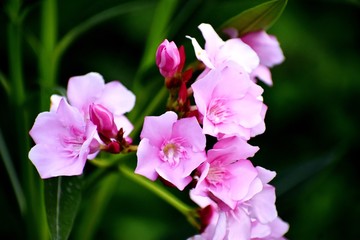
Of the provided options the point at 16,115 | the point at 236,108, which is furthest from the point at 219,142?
the point at 16,115

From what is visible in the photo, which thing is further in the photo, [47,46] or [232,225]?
[47,46]

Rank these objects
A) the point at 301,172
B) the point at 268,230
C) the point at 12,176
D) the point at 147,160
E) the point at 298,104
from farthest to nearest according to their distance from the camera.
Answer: the point at 298,104, the point at 301,172, the point at 12,176, the point at 268,230, the point at 147,160

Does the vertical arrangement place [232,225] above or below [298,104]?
above

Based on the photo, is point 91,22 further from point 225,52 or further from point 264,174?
point 264,174

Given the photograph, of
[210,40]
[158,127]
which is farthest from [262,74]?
[158,127]

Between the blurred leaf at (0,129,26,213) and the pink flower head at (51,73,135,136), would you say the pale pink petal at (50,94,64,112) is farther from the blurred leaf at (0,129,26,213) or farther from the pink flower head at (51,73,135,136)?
the blurred leaf at (0,129,26,213)

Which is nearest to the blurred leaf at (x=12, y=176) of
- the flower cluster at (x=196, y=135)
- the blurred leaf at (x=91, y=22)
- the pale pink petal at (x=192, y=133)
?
the blurred leaf at (x=91, y=22)

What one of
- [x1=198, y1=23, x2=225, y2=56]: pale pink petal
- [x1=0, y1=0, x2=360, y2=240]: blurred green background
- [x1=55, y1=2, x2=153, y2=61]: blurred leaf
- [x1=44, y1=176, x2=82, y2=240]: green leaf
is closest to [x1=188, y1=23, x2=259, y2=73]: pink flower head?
[x1=198, y1=23, x2=225, y2=56]: pale pink petal

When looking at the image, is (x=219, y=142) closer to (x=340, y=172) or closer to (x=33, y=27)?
(x=33, y=27)
